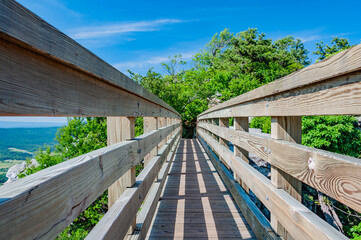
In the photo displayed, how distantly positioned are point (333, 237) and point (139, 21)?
78.4 metres

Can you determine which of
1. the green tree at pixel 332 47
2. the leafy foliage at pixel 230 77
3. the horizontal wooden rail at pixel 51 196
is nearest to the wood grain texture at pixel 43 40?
the horizontal wooden rail at pixel 51 196

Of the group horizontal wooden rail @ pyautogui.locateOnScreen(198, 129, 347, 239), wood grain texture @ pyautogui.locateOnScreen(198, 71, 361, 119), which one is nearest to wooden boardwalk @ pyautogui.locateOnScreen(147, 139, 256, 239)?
horizontal wooden rail @ pyautogui.locateOnScreen(198, 129, 347, 239)

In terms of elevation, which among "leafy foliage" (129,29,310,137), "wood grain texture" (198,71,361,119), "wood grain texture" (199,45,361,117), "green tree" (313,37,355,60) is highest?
"green tree" (313,37,355,60)

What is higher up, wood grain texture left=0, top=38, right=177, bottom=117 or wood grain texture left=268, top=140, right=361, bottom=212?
wood grain texture left=0, top=38, right=177, bottom=117

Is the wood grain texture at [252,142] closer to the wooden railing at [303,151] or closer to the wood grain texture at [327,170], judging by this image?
the wooden railing at [303,151]

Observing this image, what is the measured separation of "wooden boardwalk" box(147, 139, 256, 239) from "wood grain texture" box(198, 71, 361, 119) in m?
1.24

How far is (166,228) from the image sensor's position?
7.09 ft

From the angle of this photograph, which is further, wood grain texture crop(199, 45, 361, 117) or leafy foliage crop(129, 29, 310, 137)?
leafy foliage crop(129, 29, 310, 137)

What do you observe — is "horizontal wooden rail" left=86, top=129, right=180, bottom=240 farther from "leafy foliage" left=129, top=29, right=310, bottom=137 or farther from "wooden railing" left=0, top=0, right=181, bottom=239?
"leafy foliage" left=129, top=29, right=310, bottom=137

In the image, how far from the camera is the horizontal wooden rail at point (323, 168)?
80 cm

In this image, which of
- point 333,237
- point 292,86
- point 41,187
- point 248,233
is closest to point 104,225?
point 41,187

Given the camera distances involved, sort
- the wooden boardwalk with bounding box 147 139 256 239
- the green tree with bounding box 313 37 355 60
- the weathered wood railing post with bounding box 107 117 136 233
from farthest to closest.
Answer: the green tree with bounding box 313 37 355 60 → the wooden boardwalk with bounding box 147 139 256 239 → the weathered wood railing post with bounding box 107 117 136 233

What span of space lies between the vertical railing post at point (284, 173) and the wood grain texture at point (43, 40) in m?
1.14

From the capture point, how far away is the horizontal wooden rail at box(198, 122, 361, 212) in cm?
80
